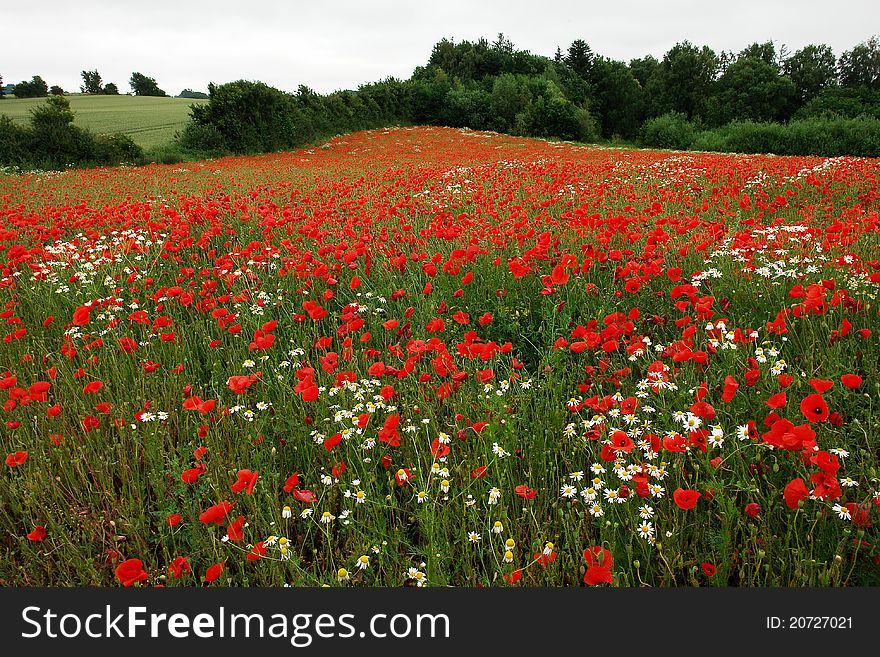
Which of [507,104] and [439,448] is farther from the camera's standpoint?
[507,104]

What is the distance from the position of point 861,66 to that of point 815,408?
7875 centimetres

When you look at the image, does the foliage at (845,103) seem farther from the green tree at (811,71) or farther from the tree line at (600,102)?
the green tree at (811,71)

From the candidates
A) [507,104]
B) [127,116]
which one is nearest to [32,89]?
[127,116]

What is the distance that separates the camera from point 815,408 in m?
1.90

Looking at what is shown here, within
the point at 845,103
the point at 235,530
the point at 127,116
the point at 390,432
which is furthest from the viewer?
the point at 845,103

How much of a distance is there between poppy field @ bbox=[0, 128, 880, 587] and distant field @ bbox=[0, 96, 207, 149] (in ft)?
104

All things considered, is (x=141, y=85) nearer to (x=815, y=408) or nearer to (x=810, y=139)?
(x=810, y=139)

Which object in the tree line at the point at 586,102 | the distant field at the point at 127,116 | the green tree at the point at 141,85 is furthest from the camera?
the green tree at the point at 141,85

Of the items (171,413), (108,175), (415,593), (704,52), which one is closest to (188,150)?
(108,175)

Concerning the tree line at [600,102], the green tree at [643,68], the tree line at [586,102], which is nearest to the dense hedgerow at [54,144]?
the tree line at [586,102]

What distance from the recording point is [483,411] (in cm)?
278

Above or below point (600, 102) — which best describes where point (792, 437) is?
below

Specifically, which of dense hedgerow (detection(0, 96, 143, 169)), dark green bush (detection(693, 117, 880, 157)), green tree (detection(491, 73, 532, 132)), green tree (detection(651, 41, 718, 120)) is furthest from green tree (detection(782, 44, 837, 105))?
dense hedgerow (detection(0, 96, 143, 169))

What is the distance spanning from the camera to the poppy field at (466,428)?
2.00 meters
